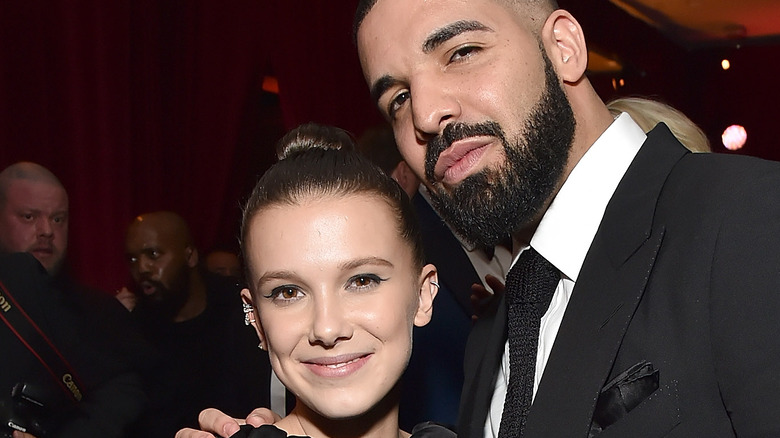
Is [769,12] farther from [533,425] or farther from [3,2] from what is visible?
[533,425]

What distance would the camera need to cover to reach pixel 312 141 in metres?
1.52

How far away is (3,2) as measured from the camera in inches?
114

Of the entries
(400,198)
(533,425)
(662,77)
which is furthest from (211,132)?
(662,77)

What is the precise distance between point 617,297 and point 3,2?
8.51 feet

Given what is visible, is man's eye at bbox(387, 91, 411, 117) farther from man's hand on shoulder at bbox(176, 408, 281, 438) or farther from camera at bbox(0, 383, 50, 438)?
camera at bbox(0, 383, 50, 438)

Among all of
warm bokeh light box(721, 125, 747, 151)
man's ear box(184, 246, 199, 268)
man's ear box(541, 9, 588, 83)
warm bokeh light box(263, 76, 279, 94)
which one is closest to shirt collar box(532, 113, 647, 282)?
man's ear box(541, 9, 588, 83)

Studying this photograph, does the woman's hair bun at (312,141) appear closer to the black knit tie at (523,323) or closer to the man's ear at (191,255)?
the black knit tie at (523,323)

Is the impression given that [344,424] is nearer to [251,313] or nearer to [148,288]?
[251,313]

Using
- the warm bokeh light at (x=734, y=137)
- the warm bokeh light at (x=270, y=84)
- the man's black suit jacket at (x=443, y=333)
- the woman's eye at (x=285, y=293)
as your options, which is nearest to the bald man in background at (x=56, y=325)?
the man's black suit jacket at (x=443, y=333)

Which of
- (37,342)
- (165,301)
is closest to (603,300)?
(37,342)

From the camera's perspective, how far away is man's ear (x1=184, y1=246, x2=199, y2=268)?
10.5ft

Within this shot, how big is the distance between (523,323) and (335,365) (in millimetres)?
332

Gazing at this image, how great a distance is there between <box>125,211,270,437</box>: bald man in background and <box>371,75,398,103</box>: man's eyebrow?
133 centimetres

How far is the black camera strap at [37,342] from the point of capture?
2.26 metres
